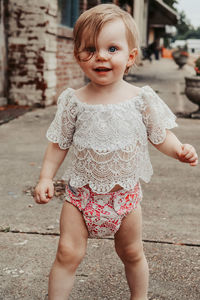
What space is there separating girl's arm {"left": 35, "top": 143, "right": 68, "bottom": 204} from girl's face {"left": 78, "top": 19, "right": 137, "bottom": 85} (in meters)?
0.40

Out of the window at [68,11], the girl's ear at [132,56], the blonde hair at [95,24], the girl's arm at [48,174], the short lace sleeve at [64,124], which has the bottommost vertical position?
the girl's arm at [48,174]

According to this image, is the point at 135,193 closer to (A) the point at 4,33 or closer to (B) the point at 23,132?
(B) the point at 23,132

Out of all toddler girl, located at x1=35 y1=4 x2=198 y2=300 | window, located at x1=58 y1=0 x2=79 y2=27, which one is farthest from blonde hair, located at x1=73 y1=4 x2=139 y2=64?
window, located at x1=58 y1=0 x2=79 y2=27

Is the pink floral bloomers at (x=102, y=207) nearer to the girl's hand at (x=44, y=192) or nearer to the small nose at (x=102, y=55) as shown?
the girl's hand at (x=44, y=192)

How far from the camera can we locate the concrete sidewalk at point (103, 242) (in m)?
2.24

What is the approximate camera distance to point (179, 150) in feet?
6.52

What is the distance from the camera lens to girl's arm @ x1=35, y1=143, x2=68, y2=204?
→ 1.95 metres

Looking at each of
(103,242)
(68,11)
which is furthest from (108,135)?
(68,11)

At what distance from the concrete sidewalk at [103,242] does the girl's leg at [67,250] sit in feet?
0.91

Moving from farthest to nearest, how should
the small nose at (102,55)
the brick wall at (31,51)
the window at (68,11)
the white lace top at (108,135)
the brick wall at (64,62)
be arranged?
the window at (68,11) → the brick wall at (64,62) → the brick wall at (31,51) → the white lace top at (108,135) → the small nose at (102,55)

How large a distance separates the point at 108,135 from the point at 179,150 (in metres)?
0.34

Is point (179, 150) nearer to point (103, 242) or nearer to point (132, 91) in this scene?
point (132, 91)

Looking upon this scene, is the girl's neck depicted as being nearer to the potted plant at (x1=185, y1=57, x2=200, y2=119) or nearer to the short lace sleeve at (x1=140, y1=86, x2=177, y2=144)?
the short lace sleeve at (x1=140, y1=86, x2=177, y2=144)

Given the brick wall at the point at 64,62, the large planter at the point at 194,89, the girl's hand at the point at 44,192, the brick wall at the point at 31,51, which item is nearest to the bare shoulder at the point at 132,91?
the girl's hand at the point at 44,192
